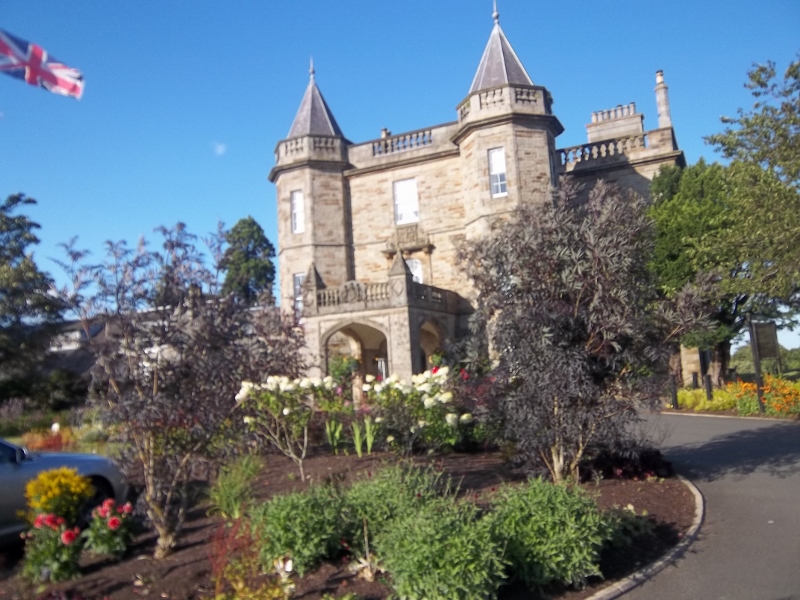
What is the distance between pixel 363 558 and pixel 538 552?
1522 millimetres

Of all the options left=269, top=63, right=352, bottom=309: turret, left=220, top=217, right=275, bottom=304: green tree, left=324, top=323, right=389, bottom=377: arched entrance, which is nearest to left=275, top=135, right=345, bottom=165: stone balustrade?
left=269, top=63, right=352, bottom=309: turret

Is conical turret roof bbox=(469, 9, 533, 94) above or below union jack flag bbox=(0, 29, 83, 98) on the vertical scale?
above

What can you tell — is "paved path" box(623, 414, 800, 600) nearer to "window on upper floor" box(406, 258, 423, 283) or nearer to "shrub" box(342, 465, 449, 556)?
"shrub" box(342, 465, 449, 556)

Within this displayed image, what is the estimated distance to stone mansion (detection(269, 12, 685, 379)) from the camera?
23797mm

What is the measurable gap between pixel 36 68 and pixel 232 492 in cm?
475

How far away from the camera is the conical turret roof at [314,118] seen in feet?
91.9

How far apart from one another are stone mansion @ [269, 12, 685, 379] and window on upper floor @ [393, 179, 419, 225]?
0.13ft

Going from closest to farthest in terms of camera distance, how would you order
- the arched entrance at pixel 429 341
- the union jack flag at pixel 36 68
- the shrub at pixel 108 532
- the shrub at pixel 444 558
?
1. the shrub at pixel 444 558
2. the shrub at pixel 108 532
3. the union jack flag at pixel 36 68
4. the arched entrance at pixel 429 341

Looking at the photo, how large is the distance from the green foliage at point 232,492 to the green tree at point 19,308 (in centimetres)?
1898

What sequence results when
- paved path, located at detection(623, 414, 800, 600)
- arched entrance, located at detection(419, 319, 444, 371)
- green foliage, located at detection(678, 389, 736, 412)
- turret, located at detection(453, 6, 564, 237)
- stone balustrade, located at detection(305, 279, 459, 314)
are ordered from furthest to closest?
arched entrance, located at detection(419, 319, 444, 371)
turret, located at detection(453, 6, 564, 237)
stone balustrade, located at detection(305, 279, 459, 314)
green foliage, located at detection(678, 389, 736, 412)
paved path, located at detection(623, 414, 800, 600)

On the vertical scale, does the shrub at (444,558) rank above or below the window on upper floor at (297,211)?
below

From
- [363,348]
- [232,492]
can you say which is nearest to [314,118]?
[363,348]

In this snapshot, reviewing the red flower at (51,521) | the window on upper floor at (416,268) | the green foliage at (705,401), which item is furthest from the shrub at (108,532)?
the window on upper floor at (416,268)

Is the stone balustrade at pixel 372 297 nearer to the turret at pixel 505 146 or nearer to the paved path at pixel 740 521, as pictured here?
the turret at pixel 505 146
